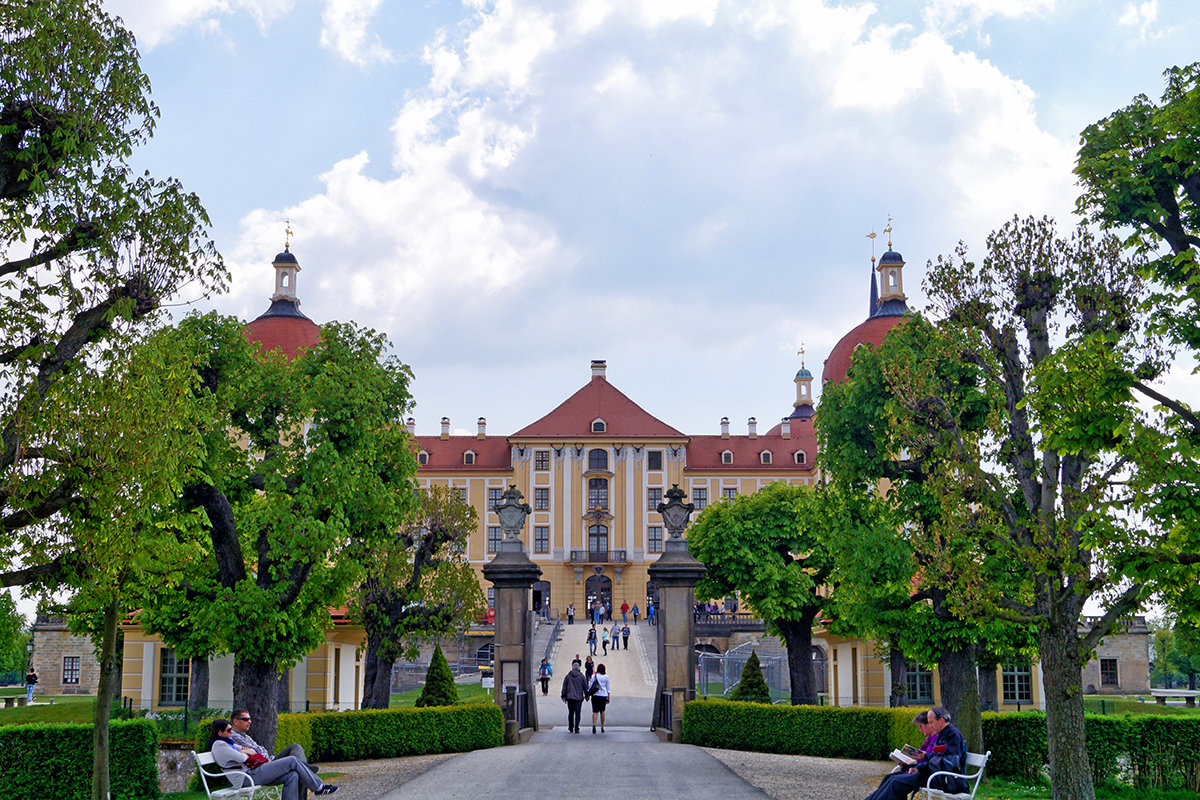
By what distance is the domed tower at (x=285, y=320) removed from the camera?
51.2m

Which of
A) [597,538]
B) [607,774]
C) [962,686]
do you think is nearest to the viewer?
[607,774]

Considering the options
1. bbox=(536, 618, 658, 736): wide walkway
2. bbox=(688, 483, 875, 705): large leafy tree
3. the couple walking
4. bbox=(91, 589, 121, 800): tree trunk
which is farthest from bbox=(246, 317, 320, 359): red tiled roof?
bbox=(91, 589, 121, 800): tree trunk

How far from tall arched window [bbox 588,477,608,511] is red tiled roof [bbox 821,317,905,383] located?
611 inches

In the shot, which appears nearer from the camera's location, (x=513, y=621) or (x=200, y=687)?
(x=513, y=621)

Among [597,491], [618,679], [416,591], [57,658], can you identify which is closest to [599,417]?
[597,491]

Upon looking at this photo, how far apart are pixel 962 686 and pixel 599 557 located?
49.2 m

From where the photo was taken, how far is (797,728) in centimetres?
1902

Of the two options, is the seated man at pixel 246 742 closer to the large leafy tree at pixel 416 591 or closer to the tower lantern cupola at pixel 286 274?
the large leafy tree at pixel 416 591

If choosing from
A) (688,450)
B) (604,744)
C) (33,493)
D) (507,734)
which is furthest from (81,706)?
(688,450)

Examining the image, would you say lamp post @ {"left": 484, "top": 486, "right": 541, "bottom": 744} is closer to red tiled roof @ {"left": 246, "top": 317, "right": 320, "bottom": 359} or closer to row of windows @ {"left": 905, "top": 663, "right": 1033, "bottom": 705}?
row of windows @ {"left": 905, "top": 663, "right": 1033, "bottom": 705}

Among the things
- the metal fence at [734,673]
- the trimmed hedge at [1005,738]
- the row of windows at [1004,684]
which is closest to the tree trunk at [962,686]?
the trimmed hedge at [1005,738]

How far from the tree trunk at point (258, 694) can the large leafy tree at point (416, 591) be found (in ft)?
22.2

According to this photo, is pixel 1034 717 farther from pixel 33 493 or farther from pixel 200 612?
pixel 33 493

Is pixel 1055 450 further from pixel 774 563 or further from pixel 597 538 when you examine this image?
pixel 597 538
